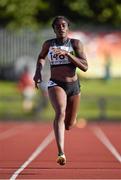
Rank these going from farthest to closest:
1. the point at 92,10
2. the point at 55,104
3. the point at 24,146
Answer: the point at 92,10 < the point at 24,146 < the point at 55,104

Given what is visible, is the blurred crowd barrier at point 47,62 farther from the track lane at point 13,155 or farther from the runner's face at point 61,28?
the runner's face at point 61,28

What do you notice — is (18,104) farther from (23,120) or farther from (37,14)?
(37,14)

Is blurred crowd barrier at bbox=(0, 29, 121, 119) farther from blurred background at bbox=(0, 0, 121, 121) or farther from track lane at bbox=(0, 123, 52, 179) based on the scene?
track lane at bbox=(0, 123, 52, 179)

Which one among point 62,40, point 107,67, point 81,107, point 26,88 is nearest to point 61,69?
point 62,40

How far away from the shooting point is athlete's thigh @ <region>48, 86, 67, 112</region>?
10469 millimetres

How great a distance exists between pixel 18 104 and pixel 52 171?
21.4 metres

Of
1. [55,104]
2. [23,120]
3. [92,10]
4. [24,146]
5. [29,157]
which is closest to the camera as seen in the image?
[55,104]

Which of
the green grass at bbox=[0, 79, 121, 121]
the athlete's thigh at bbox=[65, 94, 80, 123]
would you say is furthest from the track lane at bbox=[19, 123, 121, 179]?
the green grass at bbox=[0, 79, 121, 121]

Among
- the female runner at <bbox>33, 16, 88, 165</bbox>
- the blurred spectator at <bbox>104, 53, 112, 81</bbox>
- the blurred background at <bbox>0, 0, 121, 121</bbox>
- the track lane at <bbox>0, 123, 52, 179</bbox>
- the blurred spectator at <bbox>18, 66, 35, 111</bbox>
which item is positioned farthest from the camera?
the blurred spectator at <bbox>104, 53, 112, 81</bbox>

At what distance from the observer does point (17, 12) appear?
2844cm

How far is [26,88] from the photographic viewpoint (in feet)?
107

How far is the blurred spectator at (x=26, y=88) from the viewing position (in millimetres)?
31812

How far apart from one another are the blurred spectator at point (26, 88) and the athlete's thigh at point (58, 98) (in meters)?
21.1

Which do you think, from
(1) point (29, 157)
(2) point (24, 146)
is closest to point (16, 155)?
(1) point (29, 157)
